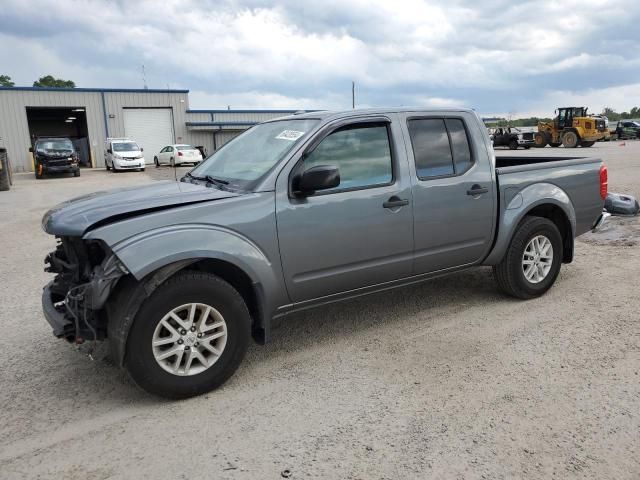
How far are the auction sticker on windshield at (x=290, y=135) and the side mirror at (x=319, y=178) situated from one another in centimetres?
43

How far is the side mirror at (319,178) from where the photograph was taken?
3424 millimetres

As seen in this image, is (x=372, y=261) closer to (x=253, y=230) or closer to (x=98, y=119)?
(x=253, y=230)

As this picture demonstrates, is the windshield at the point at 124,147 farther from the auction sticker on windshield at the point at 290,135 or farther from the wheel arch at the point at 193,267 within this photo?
the wheel arch at the point at 193,267

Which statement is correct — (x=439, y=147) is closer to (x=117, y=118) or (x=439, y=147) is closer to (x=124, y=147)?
(x=124, y=147)

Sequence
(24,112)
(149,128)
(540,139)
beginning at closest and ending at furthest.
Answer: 1. (540,139)
2. (24,112)
3. (149,128)

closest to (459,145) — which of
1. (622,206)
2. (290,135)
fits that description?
(290,135)

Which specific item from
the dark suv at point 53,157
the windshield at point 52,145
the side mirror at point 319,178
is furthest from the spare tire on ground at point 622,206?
the windshield at point 52,145

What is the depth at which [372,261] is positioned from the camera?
3910mm

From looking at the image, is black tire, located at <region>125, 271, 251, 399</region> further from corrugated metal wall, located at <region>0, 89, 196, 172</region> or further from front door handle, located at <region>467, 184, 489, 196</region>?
corrugated metal wall, located at <region>0, 89, 196, 172</region>

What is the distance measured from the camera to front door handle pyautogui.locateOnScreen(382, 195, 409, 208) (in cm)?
390

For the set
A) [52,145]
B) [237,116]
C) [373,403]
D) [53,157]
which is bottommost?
[373,403]

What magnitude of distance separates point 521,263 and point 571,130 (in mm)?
29561

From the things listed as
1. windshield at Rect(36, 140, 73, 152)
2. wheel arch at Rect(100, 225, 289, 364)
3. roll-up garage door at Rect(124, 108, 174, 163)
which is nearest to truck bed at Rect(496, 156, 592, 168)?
wheel arch at Rect(100, 225, 289, 364)

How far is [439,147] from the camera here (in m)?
4.32
